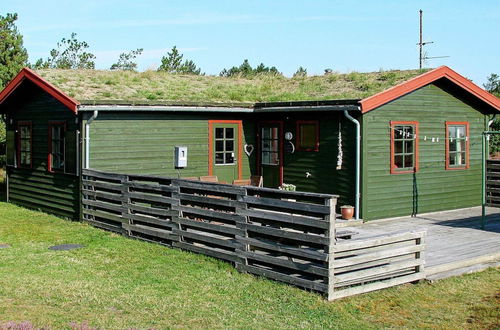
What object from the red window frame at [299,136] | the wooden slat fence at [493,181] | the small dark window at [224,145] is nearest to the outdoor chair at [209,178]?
the small dark window at [224,145]

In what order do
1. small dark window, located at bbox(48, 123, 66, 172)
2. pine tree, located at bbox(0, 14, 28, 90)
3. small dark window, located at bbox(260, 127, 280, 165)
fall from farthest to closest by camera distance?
1. pine tree, located at bbox(0, 14, 28, 90)
2. small dark window, located at bbox(260, 127, 280, 165)
3. small dark window, located at bbox(48, 123, 66, 172)

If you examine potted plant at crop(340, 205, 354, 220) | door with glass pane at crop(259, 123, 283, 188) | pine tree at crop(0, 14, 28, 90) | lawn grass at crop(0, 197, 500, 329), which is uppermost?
pine tree at crop(0, 14, 28, 90)

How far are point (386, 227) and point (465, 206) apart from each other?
4.18m

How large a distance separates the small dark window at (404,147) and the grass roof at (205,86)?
1016 mm

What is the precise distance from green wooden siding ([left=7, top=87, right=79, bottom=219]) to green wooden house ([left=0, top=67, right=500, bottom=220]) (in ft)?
0.09

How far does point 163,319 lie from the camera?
271 inches

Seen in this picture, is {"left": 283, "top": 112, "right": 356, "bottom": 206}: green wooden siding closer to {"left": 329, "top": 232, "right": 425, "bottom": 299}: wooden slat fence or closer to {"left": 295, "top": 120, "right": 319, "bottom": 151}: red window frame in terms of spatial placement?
{"left": 295, "top": 120, "right": 319, "bottom": 151}: red window frame

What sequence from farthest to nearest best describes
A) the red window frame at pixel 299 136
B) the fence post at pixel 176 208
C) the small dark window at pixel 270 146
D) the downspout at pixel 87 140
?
the small dark window at pixel 270 146, the red window frame at pixel 299 136, the downspout at pixel 87 140, the fence post at pixel 176 208

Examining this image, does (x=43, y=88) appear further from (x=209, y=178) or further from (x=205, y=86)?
(x=205, y=86)

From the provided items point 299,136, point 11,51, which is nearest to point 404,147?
point 299,136

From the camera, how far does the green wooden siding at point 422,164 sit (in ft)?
45.9

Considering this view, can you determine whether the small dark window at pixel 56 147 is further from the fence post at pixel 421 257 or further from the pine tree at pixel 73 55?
the pine tree at pixel 73 55

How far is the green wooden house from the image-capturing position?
13.9 meters

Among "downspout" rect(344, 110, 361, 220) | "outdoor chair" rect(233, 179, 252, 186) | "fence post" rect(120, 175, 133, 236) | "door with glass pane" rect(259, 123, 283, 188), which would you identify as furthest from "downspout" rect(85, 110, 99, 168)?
"downspout" rect(344, 110, 361, 220)
